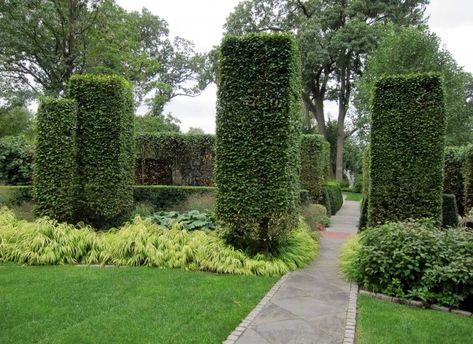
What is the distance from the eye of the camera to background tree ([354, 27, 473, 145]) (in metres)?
20.1

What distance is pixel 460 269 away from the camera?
4.64 metres

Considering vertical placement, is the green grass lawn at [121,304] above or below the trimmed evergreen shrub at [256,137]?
below

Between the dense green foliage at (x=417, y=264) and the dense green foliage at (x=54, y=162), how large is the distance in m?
5.77

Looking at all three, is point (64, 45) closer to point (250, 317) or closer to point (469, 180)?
point (469, 180)

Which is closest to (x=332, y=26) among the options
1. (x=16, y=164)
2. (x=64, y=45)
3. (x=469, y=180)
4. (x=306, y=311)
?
(x=64, y=45)

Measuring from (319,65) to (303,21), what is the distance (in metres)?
3.38

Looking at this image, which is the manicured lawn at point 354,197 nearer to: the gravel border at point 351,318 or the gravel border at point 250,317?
the gravel border at point 351,318

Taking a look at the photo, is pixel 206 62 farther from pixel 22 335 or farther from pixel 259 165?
pixel 22 335

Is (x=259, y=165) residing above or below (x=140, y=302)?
above

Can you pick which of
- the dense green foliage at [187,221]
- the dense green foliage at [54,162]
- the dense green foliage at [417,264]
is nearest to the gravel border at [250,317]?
the dense green foliage at [417,264]

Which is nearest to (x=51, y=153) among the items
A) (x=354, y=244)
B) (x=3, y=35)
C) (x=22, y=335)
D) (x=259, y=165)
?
(x=259, y=165)

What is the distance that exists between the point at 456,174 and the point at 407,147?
5.58 meters

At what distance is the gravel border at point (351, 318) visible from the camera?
12.0 feet

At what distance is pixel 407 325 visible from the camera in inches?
158
